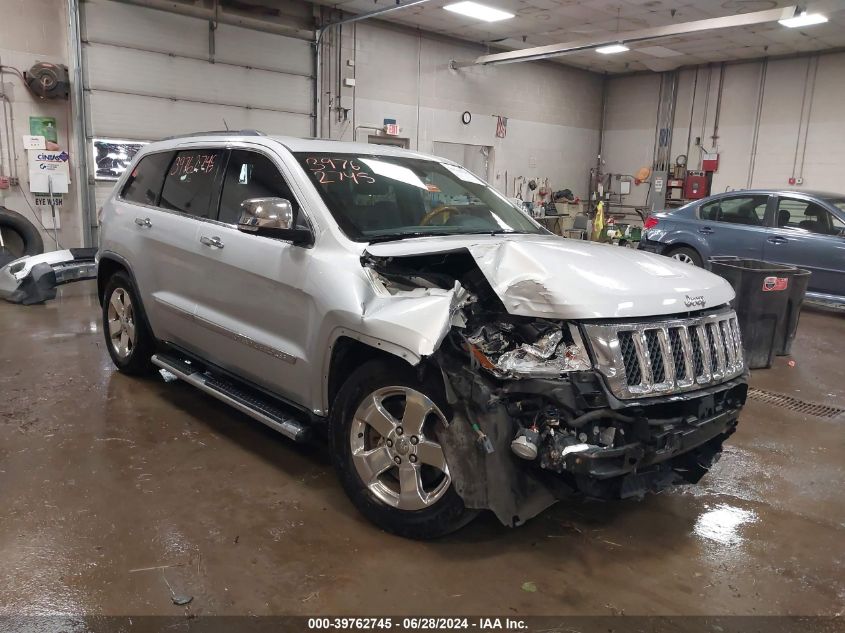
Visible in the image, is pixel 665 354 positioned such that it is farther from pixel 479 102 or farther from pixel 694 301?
pixel 479 102

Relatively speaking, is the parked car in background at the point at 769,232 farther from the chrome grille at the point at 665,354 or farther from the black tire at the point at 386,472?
the black tire at the point at 386,472

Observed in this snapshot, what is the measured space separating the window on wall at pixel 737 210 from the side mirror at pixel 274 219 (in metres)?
7.62

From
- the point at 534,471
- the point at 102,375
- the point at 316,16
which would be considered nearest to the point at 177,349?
the point at 102,375

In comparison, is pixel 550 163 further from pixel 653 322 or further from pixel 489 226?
pixel 653 322

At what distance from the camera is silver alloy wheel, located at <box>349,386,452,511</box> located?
8.43 ft

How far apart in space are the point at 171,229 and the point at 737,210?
7705 mm

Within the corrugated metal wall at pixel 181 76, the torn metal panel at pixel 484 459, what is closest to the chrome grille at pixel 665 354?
the torn metal panel at pixel 484 459

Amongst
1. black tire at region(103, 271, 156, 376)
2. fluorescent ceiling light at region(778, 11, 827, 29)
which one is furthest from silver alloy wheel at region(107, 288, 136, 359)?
fluorescent ceiling light at region(778, 11, 827, 29)

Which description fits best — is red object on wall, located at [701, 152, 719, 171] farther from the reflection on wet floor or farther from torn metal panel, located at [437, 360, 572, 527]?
torn metal panel, located at [437, 360, 572, 527]

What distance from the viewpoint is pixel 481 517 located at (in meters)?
2.99

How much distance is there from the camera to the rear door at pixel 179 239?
3777 mm

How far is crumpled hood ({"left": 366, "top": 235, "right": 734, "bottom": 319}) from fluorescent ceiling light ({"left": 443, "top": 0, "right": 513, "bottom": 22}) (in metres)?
9.16

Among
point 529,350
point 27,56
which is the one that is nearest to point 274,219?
point 529,350

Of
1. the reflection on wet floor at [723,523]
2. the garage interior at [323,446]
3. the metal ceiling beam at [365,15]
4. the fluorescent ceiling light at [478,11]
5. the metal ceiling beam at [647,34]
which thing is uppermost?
the fluorescent ceiling light at [478,11]
